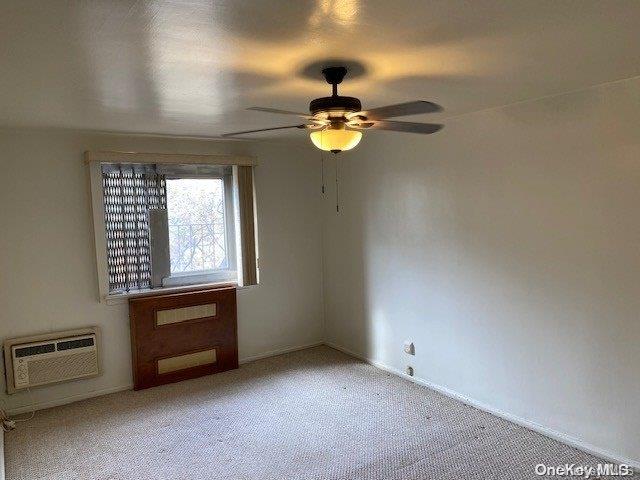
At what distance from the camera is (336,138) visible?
2.12 m

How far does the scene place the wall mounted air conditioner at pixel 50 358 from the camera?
355cm

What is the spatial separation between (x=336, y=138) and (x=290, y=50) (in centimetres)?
43

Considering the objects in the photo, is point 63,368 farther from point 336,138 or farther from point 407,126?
point 407,126

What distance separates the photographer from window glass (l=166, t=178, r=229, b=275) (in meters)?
4.32

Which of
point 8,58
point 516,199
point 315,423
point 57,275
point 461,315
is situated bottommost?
point 315,423

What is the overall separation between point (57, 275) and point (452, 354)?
324 centimetres

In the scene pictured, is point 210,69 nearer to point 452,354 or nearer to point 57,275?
point 57,275

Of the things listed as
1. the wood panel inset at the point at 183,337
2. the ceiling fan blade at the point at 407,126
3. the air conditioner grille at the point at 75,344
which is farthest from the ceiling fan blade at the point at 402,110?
the air conditioner grille at the point at 75,344

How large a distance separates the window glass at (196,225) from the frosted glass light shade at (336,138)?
250 centimetres

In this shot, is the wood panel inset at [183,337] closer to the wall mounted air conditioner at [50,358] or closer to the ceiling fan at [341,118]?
the wall mounted air conditioner at [50,358]

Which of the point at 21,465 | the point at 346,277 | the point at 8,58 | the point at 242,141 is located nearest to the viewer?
the point at 8,58

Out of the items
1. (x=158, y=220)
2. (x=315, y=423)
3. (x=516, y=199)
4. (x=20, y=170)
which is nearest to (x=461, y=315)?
(x=516, y=199)

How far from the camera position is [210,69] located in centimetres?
214

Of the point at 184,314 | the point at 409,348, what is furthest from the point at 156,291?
the point at 409,348
